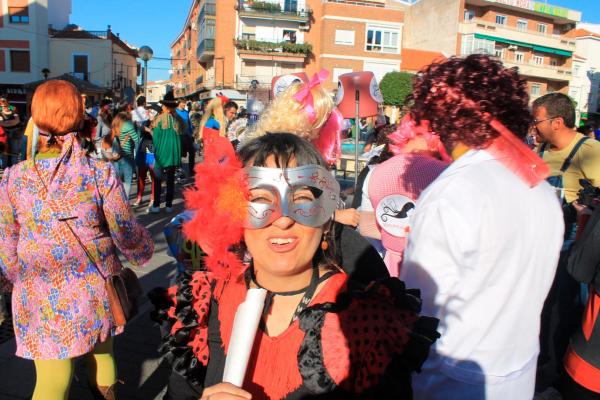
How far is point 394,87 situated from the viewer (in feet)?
117

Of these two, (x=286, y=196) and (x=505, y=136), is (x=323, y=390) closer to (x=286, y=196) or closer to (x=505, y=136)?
(x=286, y=196)

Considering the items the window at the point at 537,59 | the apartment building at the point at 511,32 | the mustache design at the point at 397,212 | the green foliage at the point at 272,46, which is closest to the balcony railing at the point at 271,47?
the green foliage at the point at 272,46

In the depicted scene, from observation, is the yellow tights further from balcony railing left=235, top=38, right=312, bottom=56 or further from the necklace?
balcony railing left=235, top=38, right=312, bottom=56

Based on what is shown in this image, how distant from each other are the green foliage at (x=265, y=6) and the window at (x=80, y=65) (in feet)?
46.9

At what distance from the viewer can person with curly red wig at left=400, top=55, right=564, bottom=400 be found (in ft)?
4.83

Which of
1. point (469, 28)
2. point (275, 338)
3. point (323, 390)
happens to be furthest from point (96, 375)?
point (469, 28)

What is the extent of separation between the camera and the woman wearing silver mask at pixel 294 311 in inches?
47.4

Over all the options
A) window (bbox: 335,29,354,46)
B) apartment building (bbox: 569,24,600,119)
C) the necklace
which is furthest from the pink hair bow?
apartment building (bbox: 569,24,600,119)

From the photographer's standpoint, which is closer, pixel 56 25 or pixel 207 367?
pixel 207 367

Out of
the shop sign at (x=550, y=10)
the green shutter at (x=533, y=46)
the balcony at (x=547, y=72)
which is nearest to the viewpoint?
the green shutter at (x=533, y=46)

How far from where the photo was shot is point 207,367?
1454mm

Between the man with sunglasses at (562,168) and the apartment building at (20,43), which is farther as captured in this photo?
the apartment building at (20,43)

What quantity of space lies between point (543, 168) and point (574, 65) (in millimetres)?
56525

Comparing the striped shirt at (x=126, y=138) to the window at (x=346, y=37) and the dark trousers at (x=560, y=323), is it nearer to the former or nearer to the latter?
the dark trousers at (x=560, y=323)
